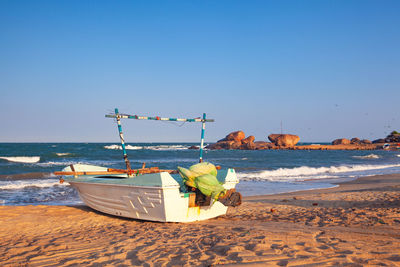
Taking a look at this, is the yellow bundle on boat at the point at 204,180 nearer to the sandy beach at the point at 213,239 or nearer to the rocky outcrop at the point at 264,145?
the sandy beach at the point at 213,239

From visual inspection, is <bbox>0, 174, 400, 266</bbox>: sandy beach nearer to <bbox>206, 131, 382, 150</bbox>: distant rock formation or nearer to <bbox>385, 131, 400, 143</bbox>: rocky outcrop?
<bbox>206, 131, 382, 150</bbox>: distant rock formation

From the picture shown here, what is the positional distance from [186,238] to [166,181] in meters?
1.27

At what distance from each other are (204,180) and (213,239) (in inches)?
53.4

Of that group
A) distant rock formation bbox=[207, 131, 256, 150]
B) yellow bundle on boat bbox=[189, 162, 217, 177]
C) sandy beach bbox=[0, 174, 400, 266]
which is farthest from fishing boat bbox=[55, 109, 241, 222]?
distant rock formation bbox=[207, 131, 256, 150]

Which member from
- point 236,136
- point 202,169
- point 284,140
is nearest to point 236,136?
point 236,136

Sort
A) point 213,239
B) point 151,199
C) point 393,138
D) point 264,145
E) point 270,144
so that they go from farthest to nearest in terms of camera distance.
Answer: point 393,138 < point 270,144 < point 264,145 < point 151,199 < point 213,239

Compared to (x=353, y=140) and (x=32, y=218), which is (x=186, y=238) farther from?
(x=353, y=140)

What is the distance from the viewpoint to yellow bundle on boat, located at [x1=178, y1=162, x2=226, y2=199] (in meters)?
6.30

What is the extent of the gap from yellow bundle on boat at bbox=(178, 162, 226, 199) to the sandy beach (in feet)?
2.37

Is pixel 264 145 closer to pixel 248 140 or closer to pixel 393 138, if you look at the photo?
pixel 248 140

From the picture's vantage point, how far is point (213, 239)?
5.21 m

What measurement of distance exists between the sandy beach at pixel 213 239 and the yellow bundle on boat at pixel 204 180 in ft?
2.37

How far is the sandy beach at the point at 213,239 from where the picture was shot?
13.8ft

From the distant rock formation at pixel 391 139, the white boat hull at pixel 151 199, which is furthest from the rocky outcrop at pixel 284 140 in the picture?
the white boat hull at pixel 151 199
